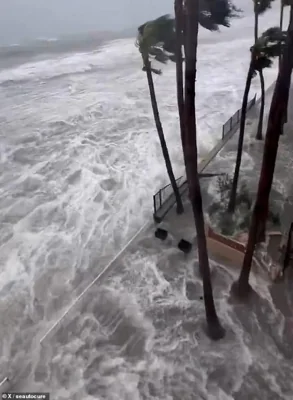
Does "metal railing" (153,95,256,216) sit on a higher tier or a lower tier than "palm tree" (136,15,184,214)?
lower

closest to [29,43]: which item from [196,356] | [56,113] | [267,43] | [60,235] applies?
[56,113]

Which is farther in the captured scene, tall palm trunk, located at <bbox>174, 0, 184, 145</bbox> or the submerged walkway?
the submerged walkway

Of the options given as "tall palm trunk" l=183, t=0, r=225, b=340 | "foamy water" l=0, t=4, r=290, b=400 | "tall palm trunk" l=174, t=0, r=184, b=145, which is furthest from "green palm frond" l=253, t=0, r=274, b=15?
"tall palm trunk" l=183, t=0, r=225, b=340

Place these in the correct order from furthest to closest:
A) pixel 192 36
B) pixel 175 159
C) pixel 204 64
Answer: pixel 204 64 → pixel 175 159 → pixel 192 36

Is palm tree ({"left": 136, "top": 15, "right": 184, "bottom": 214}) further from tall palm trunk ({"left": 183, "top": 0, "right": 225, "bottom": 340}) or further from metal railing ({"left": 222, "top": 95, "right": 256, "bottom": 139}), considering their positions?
metal railing ({"left": 222, "top": 95, "right": 256, "bottom": 139})

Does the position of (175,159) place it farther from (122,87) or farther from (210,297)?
(122,87)

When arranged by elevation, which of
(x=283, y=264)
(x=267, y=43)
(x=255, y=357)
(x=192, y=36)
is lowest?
(x=255, y=357)


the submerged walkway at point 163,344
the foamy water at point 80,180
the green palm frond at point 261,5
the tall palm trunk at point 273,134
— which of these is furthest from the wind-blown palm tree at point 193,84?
the green palm frond at point 261,5
